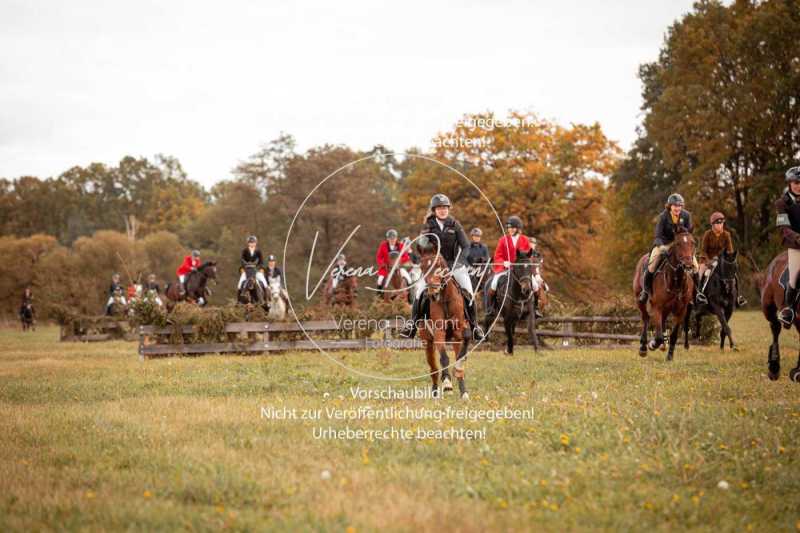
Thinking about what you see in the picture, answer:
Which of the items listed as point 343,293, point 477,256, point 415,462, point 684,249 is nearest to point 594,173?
point 343,293

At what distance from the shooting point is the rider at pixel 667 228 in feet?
51.0

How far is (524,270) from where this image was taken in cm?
1859

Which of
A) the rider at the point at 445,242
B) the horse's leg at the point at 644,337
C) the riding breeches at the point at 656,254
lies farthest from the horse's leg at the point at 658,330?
the rider at the point at 445,242

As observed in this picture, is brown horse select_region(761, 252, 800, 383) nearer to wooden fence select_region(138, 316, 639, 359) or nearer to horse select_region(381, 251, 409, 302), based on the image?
wooden fence select_region(138, 316, 639, 359)

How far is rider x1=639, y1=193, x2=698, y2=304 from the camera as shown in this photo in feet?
51.0

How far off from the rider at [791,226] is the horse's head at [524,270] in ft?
24.0

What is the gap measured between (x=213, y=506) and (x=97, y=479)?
58.1 inches

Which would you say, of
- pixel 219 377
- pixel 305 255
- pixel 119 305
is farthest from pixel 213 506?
pixel 305 255

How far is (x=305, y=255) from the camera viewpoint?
45.7 metres

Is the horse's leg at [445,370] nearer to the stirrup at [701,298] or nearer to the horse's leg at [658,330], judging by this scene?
the horse's leg at [658,330]

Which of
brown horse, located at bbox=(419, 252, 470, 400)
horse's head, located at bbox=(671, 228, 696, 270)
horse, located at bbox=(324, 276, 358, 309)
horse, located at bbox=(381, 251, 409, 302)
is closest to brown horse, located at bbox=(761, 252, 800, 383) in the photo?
horse's head, located at bbox=(671, 228, 696, 270)

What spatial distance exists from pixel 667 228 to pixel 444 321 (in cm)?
658

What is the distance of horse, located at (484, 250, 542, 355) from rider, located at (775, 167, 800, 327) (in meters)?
7.32

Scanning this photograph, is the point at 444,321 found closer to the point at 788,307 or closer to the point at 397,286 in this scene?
the point at 788,307
